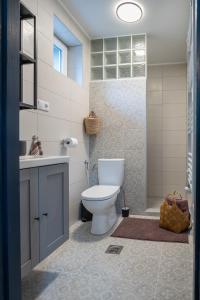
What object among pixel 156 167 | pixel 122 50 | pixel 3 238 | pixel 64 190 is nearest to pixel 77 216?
pixel 64 190

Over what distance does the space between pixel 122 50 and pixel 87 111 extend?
0.93 m

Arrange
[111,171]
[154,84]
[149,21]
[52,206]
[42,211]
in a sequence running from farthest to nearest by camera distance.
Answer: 1. [154,84]
2. [111,171]
3. [149,21]
4. [52,206]
5. [42,211]

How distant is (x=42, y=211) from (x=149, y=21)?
2502 millimetres

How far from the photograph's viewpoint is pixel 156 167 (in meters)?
4.55

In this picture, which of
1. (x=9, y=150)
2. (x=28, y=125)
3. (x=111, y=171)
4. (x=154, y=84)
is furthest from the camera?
(x=154, y=84)

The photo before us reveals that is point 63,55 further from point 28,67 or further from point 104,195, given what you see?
point 104,195

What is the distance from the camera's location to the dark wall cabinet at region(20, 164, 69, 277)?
1.46 metres

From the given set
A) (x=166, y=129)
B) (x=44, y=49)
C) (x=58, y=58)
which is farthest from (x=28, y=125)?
(x=166, y=129)

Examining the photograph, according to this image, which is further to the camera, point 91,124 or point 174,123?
point 174,123

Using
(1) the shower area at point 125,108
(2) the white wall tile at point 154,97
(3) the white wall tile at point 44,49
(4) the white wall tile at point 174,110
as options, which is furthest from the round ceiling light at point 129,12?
(4) the white wall tile at point 174,110

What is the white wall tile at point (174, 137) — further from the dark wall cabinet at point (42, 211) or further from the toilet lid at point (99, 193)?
the dark wall cabinet at point (42, 211)

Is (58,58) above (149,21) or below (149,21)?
below

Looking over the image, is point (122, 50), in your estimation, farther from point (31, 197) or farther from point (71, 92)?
point (31, 197)

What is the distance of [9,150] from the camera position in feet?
2.60
